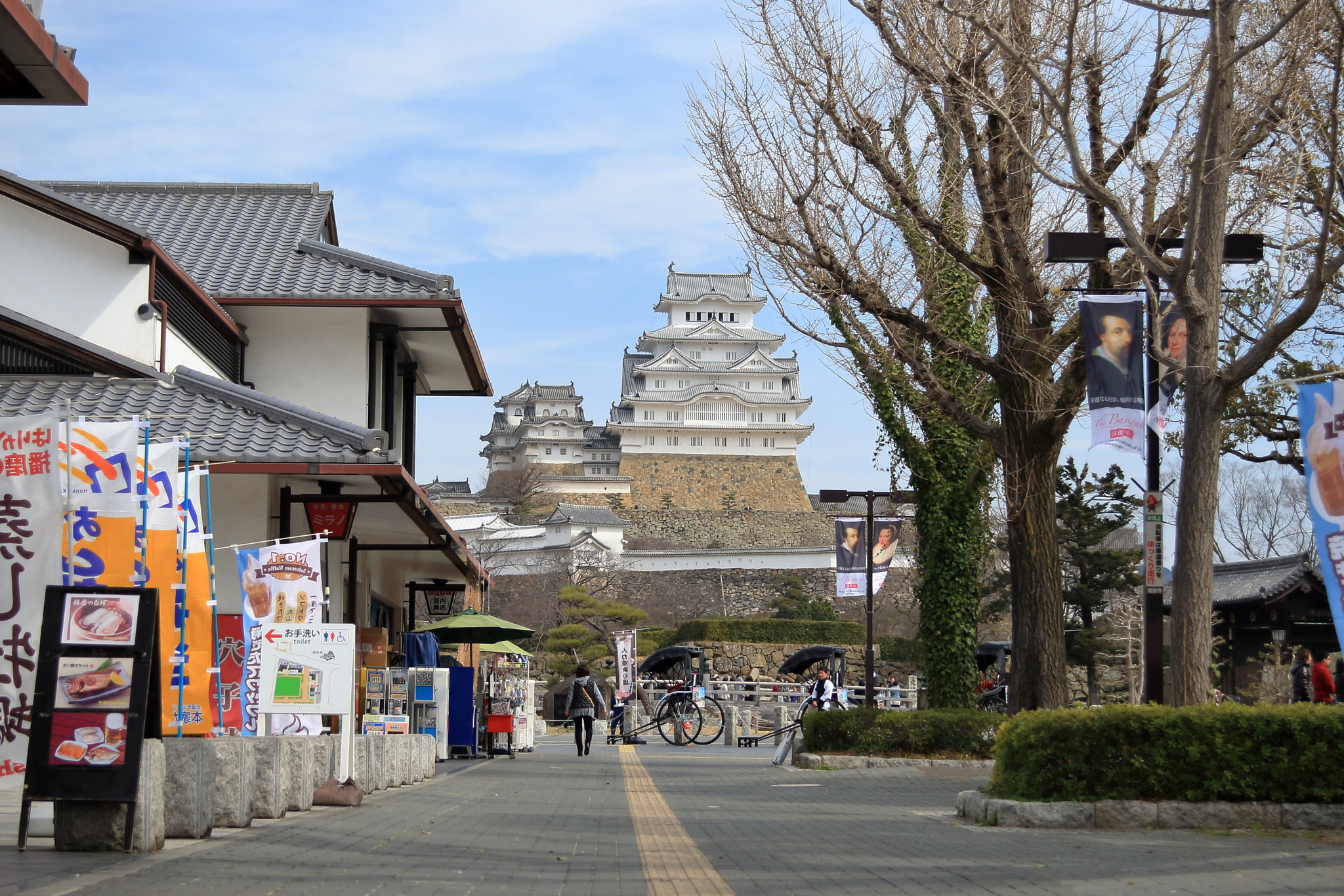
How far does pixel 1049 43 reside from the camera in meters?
12.5

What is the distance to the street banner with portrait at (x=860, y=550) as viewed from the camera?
22.9m

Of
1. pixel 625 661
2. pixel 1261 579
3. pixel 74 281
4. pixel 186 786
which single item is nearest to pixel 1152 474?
pixel 186 786

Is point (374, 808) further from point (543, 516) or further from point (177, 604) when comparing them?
point (543, 516)

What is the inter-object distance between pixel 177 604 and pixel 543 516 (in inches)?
2544

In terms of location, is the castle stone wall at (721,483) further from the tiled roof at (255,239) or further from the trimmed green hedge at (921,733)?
the trimmed green hedge at (921,733)

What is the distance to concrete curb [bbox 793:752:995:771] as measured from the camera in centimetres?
1541

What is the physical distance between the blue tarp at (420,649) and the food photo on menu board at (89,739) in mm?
14459

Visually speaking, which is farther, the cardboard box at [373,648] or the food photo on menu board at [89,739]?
the cardboard box at [373,648]

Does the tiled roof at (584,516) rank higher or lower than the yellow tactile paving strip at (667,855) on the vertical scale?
higher

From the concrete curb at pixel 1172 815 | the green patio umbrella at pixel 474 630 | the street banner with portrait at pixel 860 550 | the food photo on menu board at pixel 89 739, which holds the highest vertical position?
the street banner with portrait at pixel 860 550

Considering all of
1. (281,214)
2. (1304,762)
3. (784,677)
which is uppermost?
(281,214)

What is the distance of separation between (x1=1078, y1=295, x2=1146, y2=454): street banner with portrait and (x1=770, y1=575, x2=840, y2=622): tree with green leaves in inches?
1659

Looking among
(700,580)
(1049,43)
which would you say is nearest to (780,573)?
(700,580)

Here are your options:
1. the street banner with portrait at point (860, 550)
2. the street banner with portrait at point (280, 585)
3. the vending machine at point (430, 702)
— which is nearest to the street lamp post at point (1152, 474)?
the street banner with portrait at point (280, 585)
